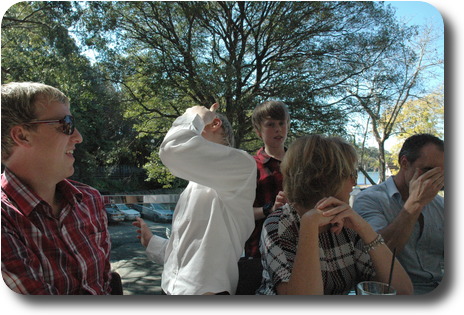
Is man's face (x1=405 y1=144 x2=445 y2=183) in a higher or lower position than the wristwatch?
higher

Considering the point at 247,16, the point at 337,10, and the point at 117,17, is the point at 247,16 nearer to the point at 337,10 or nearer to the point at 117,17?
the point at 337,10

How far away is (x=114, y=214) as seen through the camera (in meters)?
1.34

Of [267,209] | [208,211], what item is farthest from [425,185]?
[208,211]

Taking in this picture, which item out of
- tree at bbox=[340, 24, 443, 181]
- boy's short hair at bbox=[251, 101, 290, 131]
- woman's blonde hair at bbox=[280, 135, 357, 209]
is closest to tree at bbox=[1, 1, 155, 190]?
boy's short hair at bbox=[251, 101, 290, 131]

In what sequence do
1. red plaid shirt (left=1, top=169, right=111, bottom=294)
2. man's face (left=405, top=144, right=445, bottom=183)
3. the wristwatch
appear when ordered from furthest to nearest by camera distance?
the wristwatch → man's face (left=405, top=144, right=445, bottom=183) → red plaid shirt (left=1, top=169, right=111, bottom=294)

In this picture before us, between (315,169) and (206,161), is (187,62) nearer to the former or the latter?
(206,161)

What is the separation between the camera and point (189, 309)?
1.19 meters

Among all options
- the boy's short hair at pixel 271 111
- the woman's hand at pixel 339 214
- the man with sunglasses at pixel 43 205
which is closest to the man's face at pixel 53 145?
the man with sunglasses at pixel 43 205

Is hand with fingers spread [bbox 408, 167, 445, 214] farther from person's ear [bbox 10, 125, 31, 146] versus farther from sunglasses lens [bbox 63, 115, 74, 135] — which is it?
person's ear [bbox 10, 125, 31, 146]

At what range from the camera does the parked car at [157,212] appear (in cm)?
129

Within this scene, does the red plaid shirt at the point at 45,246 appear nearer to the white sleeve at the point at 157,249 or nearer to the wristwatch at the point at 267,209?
the white sleeve at the point at 157,249

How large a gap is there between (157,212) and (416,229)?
1.07 metres

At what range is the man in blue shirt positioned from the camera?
1236 millimetres

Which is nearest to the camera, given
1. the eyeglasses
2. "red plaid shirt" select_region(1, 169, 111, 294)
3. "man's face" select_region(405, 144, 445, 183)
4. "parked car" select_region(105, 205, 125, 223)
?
"red plaid shirt" select_region(1, 169, 111, 294)
